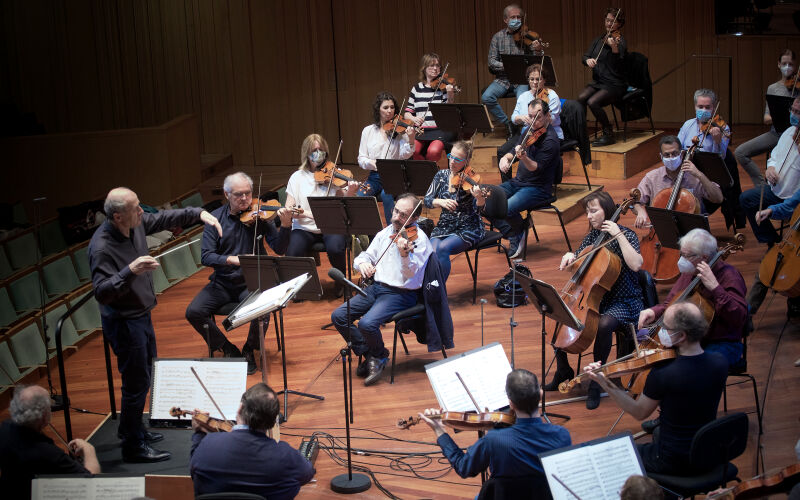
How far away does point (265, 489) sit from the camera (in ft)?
11.8

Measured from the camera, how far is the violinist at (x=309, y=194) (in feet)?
22.4

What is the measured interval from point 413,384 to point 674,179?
2374 mm

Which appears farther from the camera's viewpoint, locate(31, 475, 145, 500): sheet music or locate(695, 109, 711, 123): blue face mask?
locate(695, 109, 711, 123): blue face mask

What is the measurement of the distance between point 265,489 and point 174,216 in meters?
2.27

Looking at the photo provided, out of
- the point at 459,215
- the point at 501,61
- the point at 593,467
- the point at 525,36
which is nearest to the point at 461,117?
the point at 459,215

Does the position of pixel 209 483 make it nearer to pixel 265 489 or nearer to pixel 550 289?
pixel 265 489

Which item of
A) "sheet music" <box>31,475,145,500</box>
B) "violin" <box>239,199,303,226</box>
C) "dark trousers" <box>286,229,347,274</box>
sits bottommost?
"sheet music" <box>31,475,145,500</box>

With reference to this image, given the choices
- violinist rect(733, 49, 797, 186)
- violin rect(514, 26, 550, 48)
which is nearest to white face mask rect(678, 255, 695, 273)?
violinist rect(733, 49, 797, 186)

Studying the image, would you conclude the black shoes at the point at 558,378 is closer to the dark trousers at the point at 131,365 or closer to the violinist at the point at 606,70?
the dark trousers at the point at 131,365

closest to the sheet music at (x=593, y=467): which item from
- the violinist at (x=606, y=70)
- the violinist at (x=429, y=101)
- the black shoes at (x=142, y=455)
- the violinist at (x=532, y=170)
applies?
the black shoes at (x=142, y=455)

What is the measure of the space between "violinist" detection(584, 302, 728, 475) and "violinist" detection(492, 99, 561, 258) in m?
3.28

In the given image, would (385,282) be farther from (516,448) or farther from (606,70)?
(606,70)

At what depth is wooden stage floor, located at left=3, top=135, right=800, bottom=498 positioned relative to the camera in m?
4.69

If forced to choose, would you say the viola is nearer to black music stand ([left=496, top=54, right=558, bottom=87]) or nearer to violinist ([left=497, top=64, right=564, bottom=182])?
violinist ([left=497, top=64, right=564, bottom=182])
